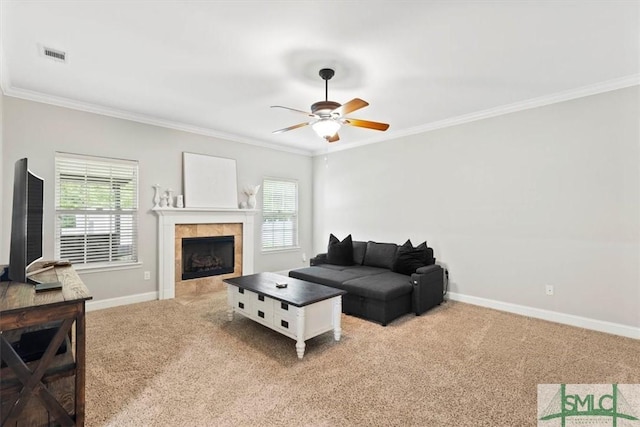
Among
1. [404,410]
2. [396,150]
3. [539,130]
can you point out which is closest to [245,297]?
[404,410]

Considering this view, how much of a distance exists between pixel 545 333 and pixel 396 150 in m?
3.24

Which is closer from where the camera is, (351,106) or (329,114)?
(351,106)

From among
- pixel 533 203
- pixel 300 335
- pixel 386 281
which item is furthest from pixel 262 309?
pixel 533 203

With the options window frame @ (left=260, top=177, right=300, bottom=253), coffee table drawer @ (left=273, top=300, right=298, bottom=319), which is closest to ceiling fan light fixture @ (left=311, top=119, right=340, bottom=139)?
coffee table drawer @ (left=273, top=300, right=298, bottom=319)

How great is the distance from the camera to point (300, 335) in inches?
107

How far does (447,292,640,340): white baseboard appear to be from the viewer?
3213mm

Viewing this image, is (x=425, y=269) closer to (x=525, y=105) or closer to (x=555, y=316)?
(x=555, y=316)

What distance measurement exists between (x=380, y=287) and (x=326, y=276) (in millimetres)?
830

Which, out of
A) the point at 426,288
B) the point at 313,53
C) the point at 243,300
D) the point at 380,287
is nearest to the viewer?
the point at 313,53

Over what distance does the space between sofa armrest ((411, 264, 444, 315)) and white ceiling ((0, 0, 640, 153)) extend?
2.16 m

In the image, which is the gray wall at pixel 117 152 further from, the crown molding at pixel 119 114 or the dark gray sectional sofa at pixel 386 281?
the dark gray sectional sofa at pixel 386 281

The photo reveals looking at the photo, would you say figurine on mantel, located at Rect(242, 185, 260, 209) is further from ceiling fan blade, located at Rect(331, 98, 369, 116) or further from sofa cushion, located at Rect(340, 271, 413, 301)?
ceiling fan blade, located at Rect(331, 98, 369, 116)

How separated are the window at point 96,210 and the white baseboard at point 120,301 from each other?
485mm

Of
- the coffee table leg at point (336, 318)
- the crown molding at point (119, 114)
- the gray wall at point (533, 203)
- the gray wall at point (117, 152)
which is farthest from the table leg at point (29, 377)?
the gray wall at point (533, 203)
